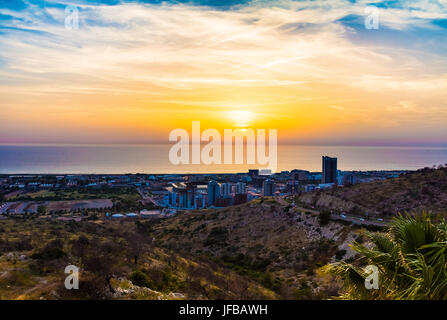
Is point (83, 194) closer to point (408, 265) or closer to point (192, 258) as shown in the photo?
point (192, 258)

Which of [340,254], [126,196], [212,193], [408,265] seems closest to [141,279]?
[408,265]

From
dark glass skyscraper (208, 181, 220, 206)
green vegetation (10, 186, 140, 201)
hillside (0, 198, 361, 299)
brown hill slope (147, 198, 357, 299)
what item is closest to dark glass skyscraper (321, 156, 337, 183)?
dark glass skyscraper (208, 181, 220, 206)

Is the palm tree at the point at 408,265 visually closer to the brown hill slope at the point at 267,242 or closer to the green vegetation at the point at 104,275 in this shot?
the green vegetation at the point at 104,275

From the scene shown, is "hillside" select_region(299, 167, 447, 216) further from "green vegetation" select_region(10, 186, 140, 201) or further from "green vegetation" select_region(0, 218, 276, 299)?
"green vegetation" select_region(10, 186, 140, 201)
